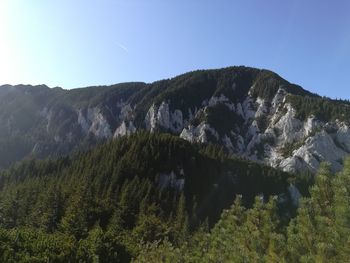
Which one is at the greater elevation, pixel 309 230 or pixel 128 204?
pixel 309 230

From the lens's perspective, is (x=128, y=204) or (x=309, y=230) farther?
(x=128, y=204)

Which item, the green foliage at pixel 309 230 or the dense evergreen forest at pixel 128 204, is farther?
the dense evergreen forest at pixel 128 204

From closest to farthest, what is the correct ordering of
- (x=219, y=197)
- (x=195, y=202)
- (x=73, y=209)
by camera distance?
(x=73, y=209) < (x=195, y=202) < (x=219, y=197)

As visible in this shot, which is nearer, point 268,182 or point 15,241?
point 15,241

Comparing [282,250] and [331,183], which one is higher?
[331,183]

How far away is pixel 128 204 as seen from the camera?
452 feet

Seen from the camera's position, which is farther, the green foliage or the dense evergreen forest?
the dense evergreen forest

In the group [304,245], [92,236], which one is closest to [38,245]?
[92,236]

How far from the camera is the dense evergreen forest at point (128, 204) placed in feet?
248

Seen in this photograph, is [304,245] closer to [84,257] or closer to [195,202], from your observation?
[84,257]

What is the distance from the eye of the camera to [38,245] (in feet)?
231

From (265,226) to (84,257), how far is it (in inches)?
2235

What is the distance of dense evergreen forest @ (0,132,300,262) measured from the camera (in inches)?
2977

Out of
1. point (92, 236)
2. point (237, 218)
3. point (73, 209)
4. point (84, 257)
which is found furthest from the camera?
point (73, 209)
